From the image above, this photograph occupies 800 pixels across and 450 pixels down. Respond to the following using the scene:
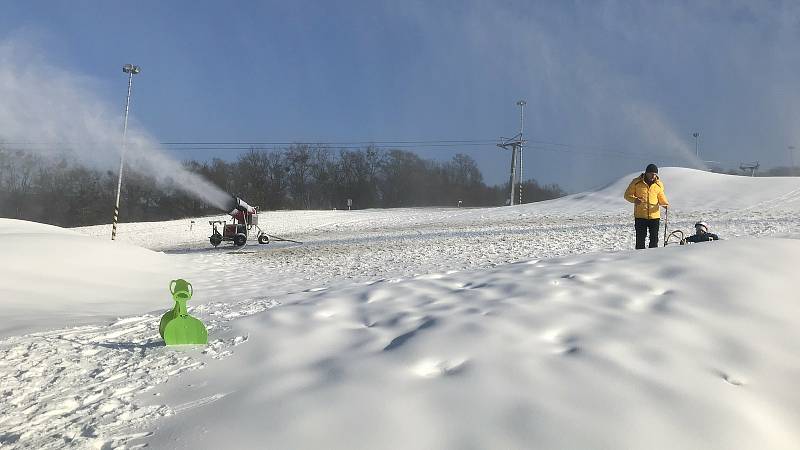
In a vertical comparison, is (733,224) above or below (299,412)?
above

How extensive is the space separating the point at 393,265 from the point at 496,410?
350 inches

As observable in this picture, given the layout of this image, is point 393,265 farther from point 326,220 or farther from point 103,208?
point 103,208

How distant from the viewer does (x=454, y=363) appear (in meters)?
3.60

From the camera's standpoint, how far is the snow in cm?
290

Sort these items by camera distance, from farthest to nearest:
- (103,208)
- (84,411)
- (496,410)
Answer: (103,208) < (84,411) < (496,410)

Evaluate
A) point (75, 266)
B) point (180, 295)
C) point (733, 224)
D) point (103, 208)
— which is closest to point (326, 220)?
point (733, 224)

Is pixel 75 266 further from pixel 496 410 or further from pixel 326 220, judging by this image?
pixel 326 220

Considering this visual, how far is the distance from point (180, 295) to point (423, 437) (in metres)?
2.90

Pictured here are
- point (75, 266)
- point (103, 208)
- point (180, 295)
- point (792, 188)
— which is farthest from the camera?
point (103, 208)

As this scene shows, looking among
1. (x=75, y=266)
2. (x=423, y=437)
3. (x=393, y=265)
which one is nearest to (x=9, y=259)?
(x=75, y=266)

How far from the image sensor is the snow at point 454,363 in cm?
290

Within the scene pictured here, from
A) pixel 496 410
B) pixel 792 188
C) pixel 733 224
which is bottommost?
pixel 496 410

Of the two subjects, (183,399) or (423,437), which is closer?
(423,437)

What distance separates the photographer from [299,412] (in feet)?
10.2
